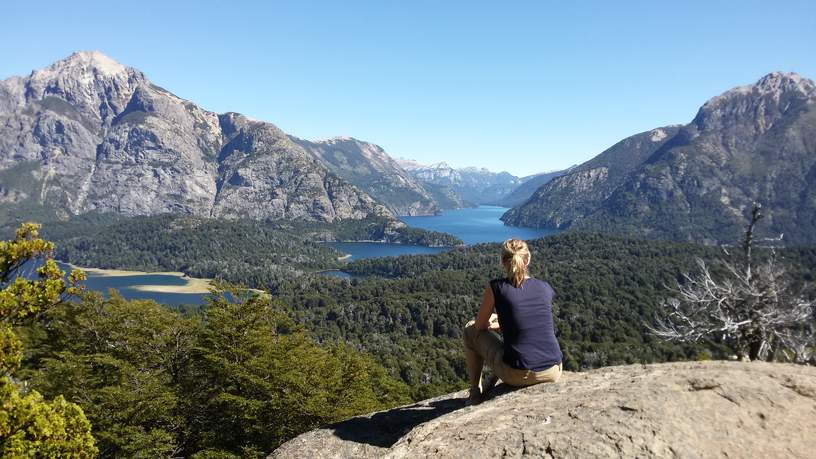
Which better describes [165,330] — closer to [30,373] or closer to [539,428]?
[30,373]

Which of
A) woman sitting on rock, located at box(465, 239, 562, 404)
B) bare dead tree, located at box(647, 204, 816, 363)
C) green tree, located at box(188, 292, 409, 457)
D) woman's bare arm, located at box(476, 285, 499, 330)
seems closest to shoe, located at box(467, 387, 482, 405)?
woman sitting on rock, located at box(465, 239, 562, 404)

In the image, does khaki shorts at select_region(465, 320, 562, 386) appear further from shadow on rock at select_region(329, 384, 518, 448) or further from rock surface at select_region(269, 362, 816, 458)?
shadow on rock at select_region(329, 384, 518, 448)

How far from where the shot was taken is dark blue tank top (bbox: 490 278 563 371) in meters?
7.93

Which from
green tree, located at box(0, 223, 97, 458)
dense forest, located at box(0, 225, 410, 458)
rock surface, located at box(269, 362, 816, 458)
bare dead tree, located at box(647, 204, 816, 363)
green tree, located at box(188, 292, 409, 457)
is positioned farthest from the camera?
green tree, located at box(188, 292, 409, 457)

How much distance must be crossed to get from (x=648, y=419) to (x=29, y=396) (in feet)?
49.3

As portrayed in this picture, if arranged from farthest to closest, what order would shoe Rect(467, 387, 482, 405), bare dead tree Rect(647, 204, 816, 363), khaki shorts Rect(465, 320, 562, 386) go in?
bare dead tree Rect(647, 204, 816, 363) → shoe Rect(467, 387, 482, 405) → khaki shorts Rect(465, 320, 562, 386)

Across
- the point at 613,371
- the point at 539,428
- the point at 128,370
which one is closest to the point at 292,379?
the point at 128,370

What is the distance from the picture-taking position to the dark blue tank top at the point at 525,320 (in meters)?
7.93

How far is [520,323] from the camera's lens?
7.93 meters

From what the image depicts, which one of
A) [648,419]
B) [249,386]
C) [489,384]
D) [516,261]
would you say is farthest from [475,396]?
[249,386]

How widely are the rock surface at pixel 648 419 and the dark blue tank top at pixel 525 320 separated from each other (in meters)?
0.71

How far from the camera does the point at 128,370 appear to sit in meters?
25.2

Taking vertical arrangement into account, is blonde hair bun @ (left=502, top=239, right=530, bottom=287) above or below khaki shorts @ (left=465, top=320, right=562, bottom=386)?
above

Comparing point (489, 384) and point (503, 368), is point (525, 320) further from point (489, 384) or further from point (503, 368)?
point (489, 384)
